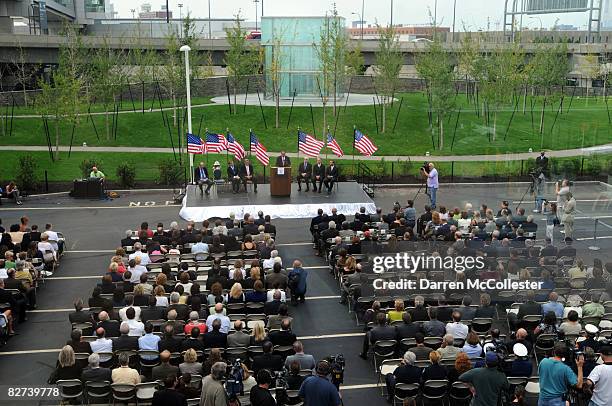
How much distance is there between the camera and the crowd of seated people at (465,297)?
1259 cm

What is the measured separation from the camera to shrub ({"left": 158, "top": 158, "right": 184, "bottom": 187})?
1348 inches

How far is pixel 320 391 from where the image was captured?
988cm

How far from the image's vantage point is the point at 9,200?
31.4 meters

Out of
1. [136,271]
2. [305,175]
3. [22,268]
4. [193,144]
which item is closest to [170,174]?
[193,144]

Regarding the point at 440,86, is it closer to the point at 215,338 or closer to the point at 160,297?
the point at 160,297

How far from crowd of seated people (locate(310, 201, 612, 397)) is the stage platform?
4.49 meters

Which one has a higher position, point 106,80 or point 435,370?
→ point 106,80

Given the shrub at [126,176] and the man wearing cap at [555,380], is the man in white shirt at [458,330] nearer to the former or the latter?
the man wearing cap at [555,380]

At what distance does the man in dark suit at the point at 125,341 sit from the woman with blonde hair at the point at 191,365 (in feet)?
5.41

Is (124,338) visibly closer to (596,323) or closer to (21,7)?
(596,323)

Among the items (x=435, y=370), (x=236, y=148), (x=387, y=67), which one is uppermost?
(x=387, y=67)

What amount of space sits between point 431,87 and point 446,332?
30377mm

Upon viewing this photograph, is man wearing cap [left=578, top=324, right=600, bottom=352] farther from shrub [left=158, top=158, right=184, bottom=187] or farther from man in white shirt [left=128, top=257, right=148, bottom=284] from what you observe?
shrub [left=158, top=158, right=184, bottom=187]

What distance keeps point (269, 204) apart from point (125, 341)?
14.5 m
